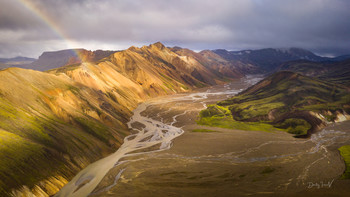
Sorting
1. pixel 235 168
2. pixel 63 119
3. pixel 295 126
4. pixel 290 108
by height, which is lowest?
pixel 295 126

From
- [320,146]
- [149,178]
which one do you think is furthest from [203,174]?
[320,146]

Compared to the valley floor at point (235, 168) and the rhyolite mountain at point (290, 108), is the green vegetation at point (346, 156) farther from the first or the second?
the rhyolite mountain at point (290, 108)

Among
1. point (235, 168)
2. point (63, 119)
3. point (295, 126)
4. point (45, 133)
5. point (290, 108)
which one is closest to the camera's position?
point (235, 168)

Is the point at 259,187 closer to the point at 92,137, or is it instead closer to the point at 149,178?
the point at 149,178

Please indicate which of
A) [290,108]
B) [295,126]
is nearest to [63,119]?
[295,126]

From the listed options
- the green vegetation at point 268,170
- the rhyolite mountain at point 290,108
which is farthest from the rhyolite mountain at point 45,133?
the rhyolite mountain at point 290,108

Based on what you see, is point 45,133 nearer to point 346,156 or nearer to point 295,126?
point 346,156

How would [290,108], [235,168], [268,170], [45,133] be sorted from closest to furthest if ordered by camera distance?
[268,170]
[235,168]
[45,133]
[290,108]
